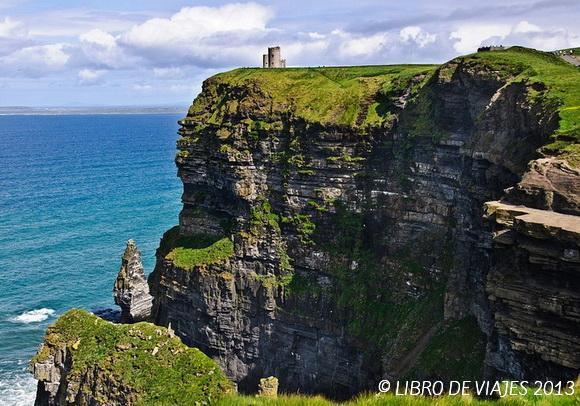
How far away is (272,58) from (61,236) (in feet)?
153

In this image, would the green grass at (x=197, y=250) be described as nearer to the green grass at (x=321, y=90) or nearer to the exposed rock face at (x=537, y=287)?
the green grass at (x=321, y=90)

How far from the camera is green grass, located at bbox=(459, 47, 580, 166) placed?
95.1 ft

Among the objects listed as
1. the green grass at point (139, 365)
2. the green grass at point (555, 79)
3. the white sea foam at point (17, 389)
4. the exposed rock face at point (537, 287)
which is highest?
the green grass at point (555, 79)

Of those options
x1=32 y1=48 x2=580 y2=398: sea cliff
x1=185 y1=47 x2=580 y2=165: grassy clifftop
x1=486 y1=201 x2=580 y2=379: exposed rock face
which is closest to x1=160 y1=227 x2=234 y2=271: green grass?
x1=32 y1=48 x2=580 y2=398: sea cliff

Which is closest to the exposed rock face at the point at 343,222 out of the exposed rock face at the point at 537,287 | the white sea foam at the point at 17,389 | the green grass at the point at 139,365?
the exposed rock face at the point at 537,287

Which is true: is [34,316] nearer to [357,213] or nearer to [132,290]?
[132,290]

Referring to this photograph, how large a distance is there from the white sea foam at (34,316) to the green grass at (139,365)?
29632 mm

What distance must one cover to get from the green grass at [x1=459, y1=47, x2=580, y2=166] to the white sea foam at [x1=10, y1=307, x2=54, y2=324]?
52594 millimetres

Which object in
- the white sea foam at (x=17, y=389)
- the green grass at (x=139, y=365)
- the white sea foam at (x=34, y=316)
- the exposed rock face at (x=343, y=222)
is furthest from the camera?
the white sea foam at (x=34, y=316)

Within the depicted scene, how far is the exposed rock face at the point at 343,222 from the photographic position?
4016 centimetres

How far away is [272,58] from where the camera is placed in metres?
69.1

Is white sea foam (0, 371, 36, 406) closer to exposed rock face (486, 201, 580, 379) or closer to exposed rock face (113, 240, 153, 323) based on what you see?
exposed rock face (113, 240, 153, 323)

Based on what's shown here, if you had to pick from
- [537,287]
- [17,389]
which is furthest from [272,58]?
[537,287]

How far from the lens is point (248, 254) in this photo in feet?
177
